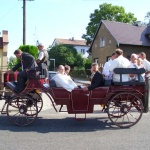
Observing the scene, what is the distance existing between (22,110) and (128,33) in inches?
1124

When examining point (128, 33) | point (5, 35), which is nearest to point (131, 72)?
point (5, 35)

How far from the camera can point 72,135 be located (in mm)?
5789

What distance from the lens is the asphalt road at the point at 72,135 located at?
5055 mm

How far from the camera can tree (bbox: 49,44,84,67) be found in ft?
158

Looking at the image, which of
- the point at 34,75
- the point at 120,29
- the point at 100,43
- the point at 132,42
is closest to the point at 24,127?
the point at 34,75

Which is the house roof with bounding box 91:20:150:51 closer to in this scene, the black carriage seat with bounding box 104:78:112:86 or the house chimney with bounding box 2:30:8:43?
the house chimney with bounding box 2:30:8:43

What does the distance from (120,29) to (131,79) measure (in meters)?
28.3

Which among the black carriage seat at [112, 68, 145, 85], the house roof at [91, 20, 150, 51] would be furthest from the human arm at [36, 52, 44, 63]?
the house roof at [91, 20, 150, 51]

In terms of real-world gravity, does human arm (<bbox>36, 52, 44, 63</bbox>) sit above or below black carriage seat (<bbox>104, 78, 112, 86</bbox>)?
above

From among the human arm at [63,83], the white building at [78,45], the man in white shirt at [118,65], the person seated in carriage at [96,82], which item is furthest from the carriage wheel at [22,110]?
the white building at [78,45]

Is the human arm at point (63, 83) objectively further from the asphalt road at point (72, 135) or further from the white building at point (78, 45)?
the white building at point (78, 45)

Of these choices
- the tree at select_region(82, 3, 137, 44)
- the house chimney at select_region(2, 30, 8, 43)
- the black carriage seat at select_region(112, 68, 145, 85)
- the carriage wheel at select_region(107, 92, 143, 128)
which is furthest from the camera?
the tree at select_region(82, 3, 137, 44)

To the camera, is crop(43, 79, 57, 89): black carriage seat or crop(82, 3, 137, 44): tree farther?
crop(82, 3, 137, 44): tree

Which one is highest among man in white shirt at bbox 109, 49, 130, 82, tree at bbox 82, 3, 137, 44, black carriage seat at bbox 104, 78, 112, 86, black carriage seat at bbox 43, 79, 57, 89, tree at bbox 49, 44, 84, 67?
tree at bbox 82, 3, 137, 44
